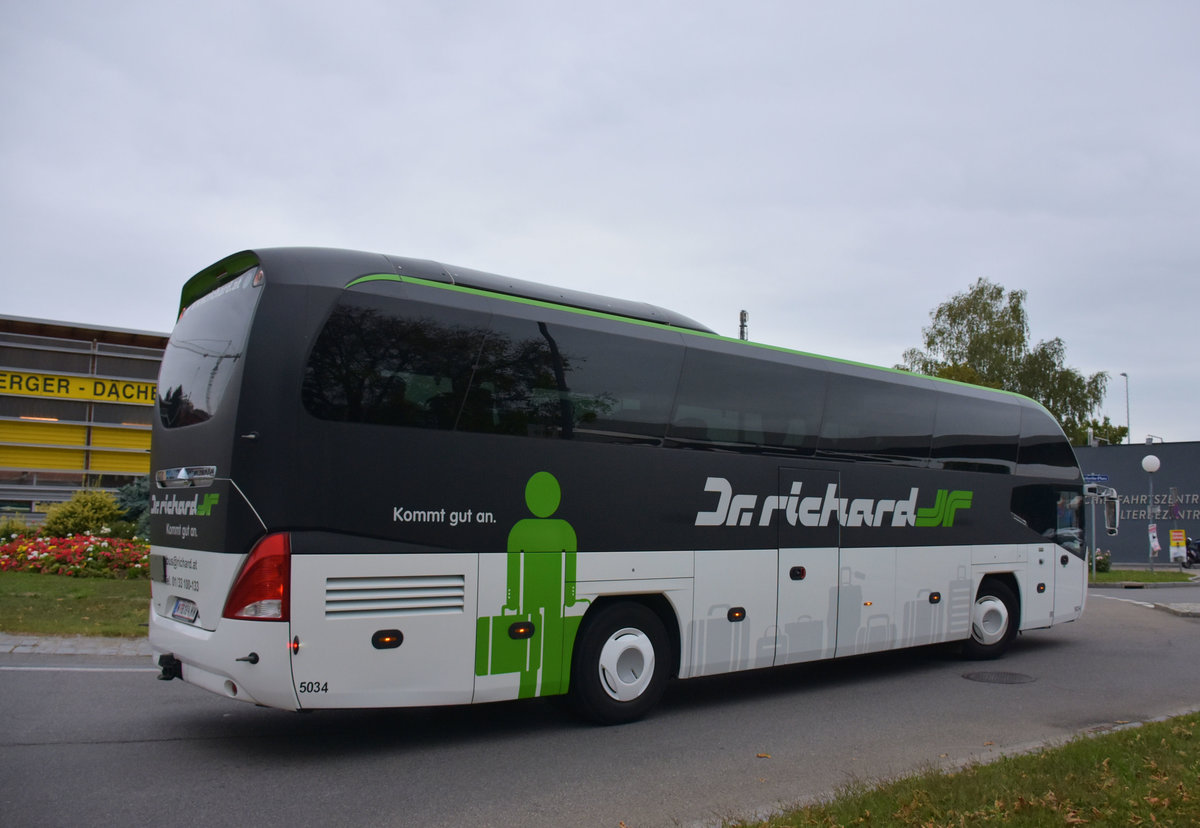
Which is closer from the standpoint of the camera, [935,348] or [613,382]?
[613,382]

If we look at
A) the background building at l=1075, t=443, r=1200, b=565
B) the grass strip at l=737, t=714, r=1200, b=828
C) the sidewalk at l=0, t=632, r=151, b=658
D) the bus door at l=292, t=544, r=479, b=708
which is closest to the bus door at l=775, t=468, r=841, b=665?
the grass strip at l=737, t=714, r=1200, b=828

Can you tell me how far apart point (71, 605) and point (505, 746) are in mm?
8825

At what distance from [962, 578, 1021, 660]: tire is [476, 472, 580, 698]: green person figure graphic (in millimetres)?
6546

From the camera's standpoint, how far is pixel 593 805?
19.0 ft

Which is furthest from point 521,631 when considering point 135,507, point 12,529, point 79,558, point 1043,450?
point 12,529

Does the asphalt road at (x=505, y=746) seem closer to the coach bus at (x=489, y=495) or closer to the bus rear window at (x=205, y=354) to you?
the coach bus at (x=489, y=495)

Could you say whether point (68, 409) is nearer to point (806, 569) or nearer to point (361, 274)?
point (361, 274)

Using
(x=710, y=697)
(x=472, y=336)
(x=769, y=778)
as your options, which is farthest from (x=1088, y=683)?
(x=472, y=336)

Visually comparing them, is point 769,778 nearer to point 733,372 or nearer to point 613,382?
point 613,382

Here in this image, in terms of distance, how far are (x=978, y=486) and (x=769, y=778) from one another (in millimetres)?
6639

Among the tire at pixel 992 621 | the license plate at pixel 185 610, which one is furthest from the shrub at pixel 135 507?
the tire at pixel 992 621

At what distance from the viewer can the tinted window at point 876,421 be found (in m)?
10.1

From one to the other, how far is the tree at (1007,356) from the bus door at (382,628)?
49.5 meters

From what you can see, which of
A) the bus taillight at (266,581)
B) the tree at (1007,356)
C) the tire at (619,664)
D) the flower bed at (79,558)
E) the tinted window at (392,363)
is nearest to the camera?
the bus taillight at (266,581)
